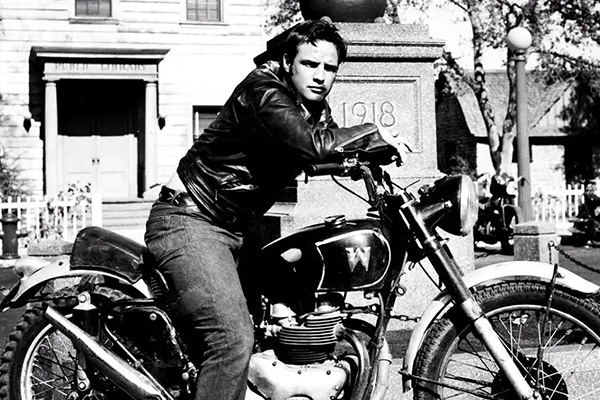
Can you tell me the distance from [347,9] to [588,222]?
470 inches

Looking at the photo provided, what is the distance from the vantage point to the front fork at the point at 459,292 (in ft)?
10.0

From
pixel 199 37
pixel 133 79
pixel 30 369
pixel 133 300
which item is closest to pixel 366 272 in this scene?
pixel 133 300

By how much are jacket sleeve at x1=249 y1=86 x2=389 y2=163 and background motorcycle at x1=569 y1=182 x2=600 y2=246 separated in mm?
14643

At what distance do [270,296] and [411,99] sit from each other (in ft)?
10.8

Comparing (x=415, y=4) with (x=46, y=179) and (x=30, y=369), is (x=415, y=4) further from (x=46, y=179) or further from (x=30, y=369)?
(x=30, y=369)

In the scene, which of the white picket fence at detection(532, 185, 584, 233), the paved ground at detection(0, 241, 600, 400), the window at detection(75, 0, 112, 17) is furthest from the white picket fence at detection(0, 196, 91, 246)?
the white picket fence at detection(532, 185, 584, 233)

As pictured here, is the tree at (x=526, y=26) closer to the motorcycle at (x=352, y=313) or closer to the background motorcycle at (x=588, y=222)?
the background motorcycle at (x=588, y=222)

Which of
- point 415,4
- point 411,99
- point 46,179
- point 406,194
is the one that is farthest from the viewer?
point 415,4

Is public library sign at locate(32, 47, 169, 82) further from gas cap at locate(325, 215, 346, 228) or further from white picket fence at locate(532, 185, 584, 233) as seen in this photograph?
gas cap at locate(325, 215, 346, 228)

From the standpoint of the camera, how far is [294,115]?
2.95m

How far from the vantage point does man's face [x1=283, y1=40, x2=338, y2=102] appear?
3.14 metres

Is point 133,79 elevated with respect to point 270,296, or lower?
elevated

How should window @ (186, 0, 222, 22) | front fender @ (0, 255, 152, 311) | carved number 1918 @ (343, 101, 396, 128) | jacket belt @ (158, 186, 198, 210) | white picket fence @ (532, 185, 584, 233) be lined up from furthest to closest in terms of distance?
window @ (186, 0, 222, 22) < white picket fence @ (532, 185, 584, 233) < carved number 1918 @ (343, 101, 396, 128) < front fender @ (0, 255, 152, 311) < jacket belt @ (158, 186, 198, 210)

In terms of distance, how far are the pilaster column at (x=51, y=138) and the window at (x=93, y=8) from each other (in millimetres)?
3198
